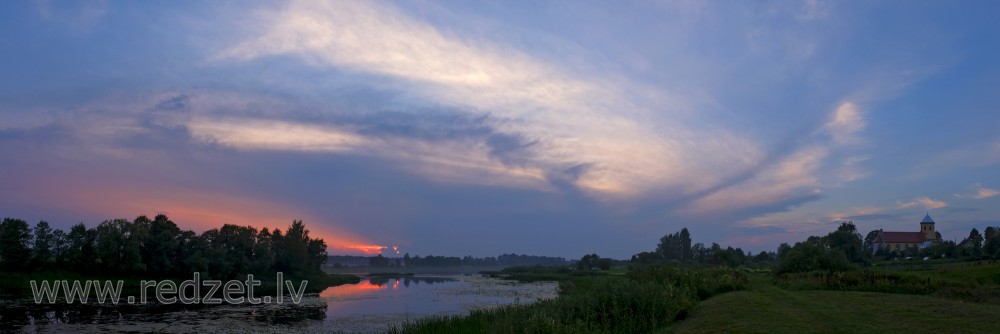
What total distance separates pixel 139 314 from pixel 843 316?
36936 mm

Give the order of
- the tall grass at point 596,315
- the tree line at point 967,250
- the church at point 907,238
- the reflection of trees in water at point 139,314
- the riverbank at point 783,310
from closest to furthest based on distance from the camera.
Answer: the riverbank at point 783,310 → the tall grass at point 596,315 → the reflection of trees in water at point 139,314 → the tree line at point 967,250 → the church at point 907,238

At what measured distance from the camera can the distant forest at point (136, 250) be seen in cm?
5262

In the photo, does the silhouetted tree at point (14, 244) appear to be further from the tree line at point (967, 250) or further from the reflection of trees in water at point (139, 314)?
the tree line at point (967, 250)

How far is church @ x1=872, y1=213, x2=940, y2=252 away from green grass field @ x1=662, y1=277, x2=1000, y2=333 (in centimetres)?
11569

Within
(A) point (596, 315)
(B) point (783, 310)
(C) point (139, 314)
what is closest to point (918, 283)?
(B) point (783, 310)

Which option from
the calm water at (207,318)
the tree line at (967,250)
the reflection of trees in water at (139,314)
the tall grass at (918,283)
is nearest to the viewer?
the tall grass at (918,283)

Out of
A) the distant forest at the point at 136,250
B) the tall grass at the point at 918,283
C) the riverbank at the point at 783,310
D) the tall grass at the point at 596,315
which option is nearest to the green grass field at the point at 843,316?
the riverbank at the point at 783,310

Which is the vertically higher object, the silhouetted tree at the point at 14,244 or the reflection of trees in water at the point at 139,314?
the silhouetted tree at the point at 14,244

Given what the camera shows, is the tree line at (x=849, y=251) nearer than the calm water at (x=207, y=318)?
→ No

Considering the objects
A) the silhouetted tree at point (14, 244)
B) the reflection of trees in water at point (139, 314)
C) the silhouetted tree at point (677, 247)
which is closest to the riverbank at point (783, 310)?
the reflection of trees in water at point (139, 314)

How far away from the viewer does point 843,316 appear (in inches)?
758

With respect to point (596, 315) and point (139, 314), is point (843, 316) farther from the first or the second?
point (139, 314)

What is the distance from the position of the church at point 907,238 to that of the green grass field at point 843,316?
115686 millimetres

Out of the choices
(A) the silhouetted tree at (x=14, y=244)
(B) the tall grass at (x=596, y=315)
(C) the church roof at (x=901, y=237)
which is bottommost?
(B) the tall grass at (x=596, y=315)
